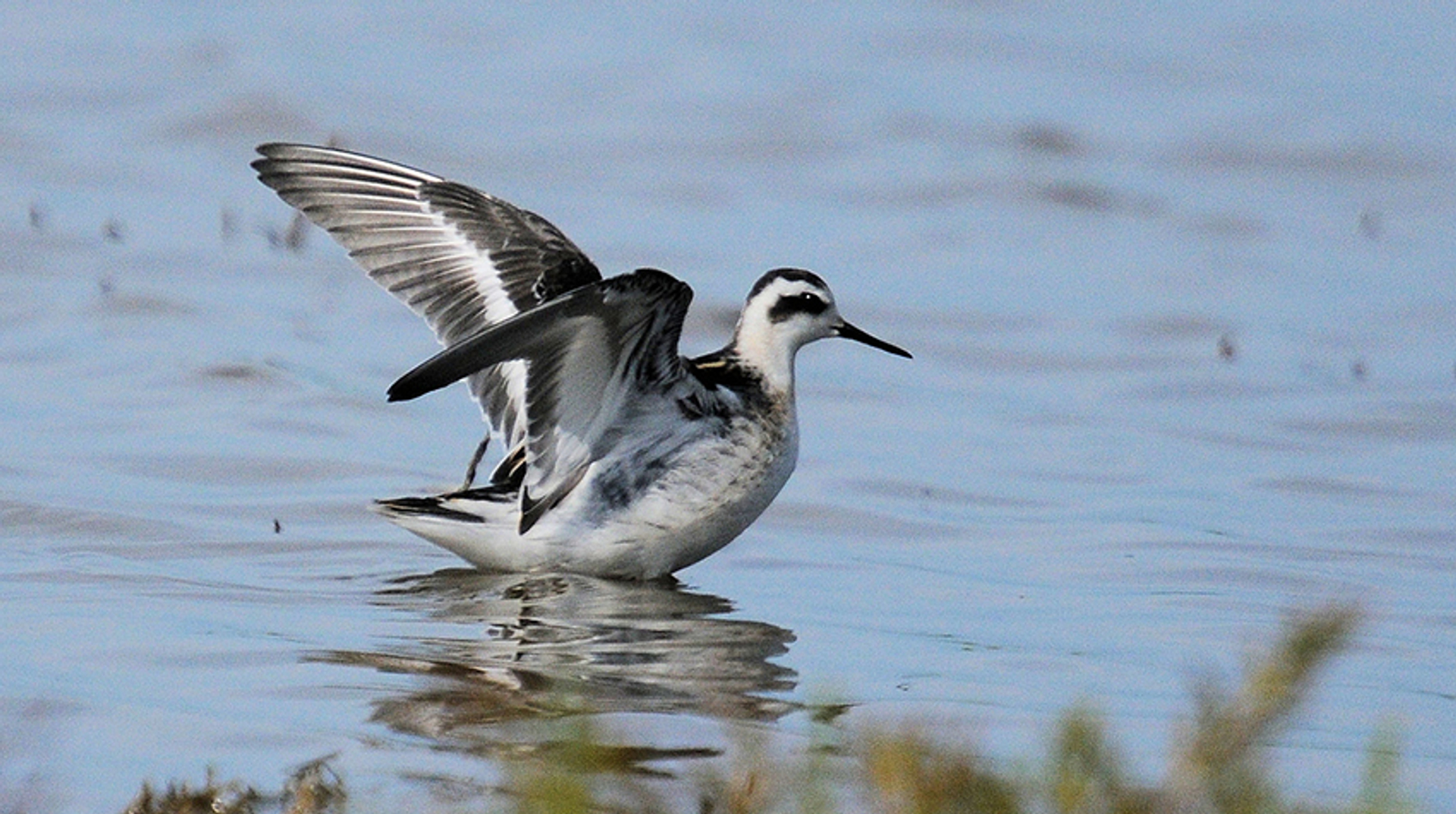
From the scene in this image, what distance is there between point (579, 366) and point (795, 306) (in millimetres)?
1504

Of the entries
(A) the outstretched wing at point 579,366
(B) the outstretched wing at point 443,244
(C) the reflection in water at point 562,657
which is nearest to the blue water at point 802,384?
(C) the reflection in water at point 562,657

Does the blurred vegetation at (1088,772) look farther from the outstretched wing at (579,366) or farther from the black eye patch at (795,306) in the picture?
the black eye patch at (795,306)

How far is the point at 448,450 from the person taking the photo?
10.4m

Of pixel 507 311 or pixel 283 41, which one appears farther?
pixel 283 41

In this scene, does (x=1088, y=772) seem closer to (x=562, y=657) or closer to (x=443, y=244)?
(x=562, y=657)

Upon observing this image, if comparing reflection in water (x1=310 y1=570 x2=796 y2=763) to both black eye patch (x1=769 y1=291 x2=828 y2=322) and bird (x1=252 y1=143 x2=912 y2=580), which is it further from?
black eye patch (x1=769 y1=291 x2=828 y2=322)

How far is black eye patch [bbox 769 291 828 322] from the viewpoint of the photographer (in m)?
9.03

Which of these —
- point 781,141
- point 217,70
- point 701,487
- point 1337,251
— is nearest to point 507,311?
point 701,487

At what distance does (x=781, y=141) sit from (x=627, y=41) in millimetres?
3176

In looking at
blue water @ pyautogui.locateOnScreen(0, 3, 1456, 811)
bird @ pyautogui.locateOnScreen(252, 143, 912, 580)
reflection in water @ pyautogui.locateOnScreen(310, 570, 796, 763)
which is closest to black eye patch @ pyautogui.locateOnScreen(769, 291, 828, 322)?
bird @ pyautogui.locateOnScreen(252, 143, 912, 580)

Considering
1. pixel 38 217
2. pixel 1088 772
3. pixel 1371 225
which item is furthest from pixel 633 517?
pixel 1371 225

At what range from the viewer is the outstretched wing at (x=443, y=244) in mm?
8516

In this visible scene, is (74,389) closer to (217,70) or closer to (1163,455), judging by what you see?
(1163,455)

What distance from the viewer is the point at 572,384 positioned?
25.8ft
